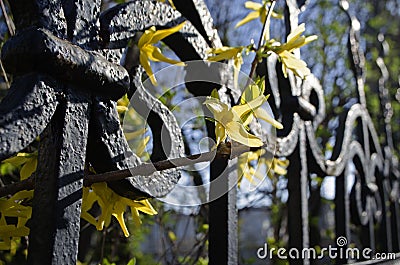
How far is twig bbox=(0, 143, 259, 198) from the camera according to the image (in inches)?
16.0

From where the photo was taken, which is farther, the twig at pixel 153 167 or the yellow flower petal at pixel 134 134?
the yellow flower petal at pixel 134 134

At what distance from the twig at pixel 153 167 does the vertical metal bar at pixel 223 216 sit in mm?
261

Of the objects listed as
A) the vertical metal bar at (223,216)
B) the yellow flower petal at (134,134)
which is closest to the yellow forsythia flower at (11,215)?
the yellow flower petal at (134,134)

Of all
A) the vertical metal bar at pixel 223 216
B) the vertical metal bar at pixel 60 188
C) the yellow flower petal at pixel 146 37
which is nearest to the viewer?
the vertical metal bar at pixel 60 188

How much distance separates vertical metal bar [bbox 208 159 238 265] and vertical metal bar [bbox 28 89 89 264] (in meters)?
0.30

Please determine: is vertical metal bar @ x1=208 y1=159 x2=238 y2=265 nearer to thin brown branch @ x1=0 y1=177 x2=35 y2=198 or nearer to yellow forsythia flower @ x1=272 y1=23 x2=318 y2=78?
yellow forsythia flower @ x1=272 y1=23 x2=318 y2=78

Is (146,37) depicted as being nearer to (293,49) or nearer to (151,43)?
(151,43)

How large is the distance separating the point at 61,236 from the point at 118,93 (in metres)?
0.14

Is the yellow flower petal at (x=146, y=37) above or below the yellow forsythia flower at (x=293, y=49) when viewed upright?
below

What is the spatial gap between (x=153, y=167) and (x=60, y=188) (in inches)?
3.0

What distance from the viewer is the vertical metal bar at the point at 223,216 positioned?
682 mm

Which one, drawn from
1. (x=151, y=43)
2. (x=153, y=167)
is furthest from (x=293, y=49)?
(x=153, y=167)

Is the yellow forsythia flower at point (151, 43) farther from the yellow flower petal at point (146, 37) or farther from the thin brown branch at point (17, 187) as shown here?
the thin brown branch at point (17, 187)

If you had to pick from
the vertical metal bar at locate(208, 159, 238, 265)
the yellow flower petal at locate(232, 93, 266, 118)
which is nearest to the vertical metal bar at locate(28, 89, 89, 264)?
the yellow flower petal at locate(232, 93, 266, 118)
